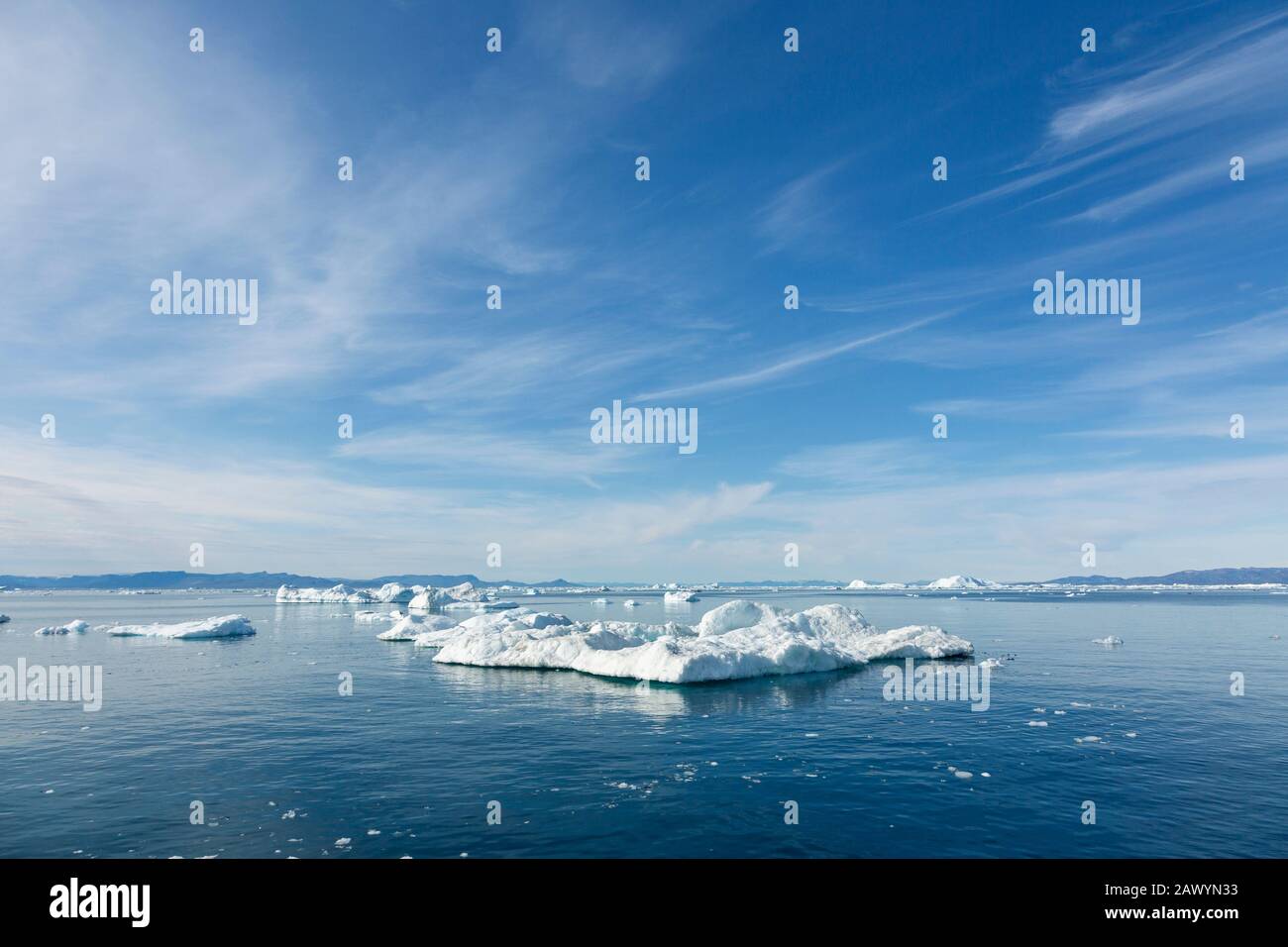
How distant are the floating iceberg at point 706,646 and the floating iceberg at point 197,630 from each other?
105 feet

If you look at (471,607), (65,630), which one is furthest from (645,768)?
(471,607)

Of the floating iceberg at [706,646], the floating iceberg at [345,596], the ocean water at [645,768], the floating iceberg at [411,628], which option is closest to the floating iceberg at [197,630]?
the floating iceberg at [411,628]

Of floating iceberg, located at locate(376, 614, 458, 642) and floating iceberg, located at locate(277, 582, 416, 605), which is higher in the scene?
floating iceberg, located at locate(376, 614, 458, 642)

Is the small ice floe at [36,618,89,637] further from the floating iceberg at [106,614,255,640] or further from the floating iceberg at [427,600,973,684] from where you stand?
the floating iceberg at [427,600,973,684]

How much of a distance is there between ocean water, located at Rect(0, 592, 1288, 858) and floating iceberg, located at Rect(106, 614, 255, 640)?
114 feet

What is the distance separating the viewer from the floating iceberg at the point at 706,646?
4160 cm

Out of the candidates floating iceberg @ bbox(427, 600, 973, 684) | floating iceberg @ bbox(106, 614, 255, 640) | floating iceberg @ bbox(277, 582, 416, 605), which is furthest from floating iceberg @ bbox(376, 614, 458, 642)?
floating iceberg @ bbox(277, 582, 416, 605)

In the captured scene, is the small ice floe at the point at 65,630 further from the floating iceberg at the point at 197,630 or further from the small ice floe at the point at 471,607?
the small ice floe at the point at 471,607

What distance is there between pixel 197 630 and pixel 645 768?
239 feet

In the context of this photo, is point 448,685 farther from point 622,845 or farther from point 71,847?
point 622,845

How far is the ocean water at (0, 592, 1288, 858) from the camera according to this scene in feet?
54.7

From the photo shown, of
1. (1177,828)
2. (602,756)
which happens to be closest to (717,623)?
(602,756)

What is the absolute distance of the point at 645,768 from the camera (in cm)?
2273

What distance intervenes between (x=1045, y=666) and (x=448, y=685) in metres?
41.0
